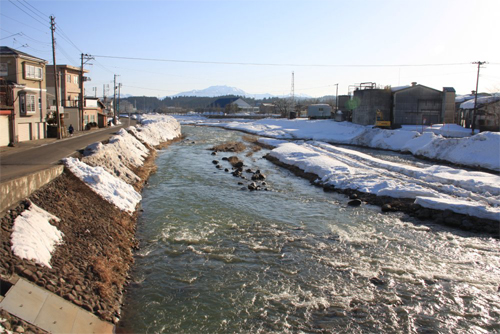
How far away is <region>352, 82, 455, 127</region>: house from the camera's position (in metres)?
54.0

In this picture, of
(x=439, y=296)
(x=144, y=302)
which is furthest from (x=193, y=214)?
(x=439, y=296)

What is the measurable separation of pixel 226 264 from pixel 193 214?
543 centimetres

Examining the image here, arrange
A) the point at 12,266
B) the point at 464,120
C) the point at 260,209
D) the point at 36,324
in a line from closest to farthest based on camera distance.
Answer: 1. the point at 36,324
2. the point at 12,266
3. the point at 260,209
4. the point at 464,120

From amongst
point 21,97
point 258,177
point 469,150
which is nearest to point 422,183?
point 258,177

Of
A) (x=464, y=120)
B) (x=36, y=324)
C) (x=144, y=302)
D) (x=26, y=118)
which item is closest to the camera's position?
(x=36, y=324)

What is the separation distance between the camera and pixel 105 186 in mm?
16531

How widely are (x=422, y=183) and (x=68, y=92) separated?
4588cm

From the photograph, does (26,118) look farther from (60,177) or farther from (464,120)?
(464,120)

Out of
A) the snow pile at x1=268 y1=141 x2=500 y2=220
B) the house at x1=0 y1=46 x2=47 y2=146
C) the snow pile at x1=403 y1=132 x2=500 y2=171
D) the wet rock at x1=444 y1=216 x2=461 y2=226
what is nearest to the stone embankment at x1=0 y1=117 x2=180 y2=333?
the house at x1=0 y1=46 x2=47 y2=146

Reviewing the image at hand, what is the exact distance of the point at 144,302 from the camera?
9.65 meters

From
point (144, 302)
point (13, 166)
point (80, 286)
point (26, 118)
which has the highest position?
point (26, 118)

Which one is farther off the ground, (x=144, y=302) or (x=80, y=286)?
(x=80, y=286)

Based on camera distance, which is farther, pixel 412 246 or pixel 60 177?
pixel 60 177

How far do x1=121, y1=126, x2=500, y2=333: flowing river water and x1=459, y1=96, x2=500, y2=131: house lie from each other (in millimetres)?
36349
